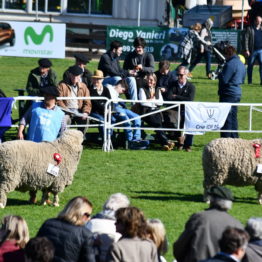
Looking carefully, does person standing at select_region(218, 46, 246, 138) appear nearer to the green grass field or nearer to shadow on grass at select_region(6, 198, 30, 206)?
the green grass field

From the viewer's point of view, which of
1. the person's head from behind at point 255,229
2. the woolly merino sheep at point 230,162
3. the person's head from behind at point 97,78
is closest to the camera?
the person's head from behind at point 255,229

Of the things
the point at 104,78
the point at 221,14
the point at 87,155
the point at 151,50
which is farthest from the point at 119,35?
the point at 87,155

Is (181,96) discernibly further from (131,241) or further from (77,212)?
(131,241)

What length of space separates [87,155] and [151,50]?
15.7 metres

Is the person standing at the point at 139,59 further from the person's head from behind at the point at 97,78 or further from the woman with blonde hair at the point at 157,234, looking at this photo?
the woman with blonde hair at the point at 157,234

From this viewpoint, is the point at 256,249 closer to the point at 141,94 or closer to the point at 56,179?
the point at 56,179

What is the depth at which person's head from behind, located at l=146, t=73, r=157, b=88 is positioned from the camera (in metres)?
20.6

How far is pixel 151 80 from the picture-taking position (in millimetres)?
20688

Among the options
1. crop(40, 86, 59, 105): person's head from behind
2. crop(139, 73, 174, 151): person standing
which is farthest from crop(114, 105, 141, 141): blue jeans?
crop(40, 86, 59, 105): person's head from behind

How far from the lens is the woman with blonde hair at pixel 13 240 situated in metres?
9.82

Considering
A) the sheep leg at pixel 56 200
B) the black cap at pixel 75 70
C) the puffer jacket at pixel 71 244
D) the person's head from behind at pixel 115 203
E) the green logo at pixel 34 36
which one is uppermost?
the green logo at pixel 34 36

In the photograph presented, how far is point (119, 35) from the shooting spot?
3569cm

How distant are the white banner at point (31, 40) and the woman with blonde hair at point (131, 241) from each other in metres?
22.6

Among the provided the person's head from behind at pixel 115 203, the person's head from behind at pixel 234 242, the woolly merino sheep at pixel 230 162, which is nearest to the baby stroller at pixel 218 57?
the woolly merino sheep at pixel 230 162
